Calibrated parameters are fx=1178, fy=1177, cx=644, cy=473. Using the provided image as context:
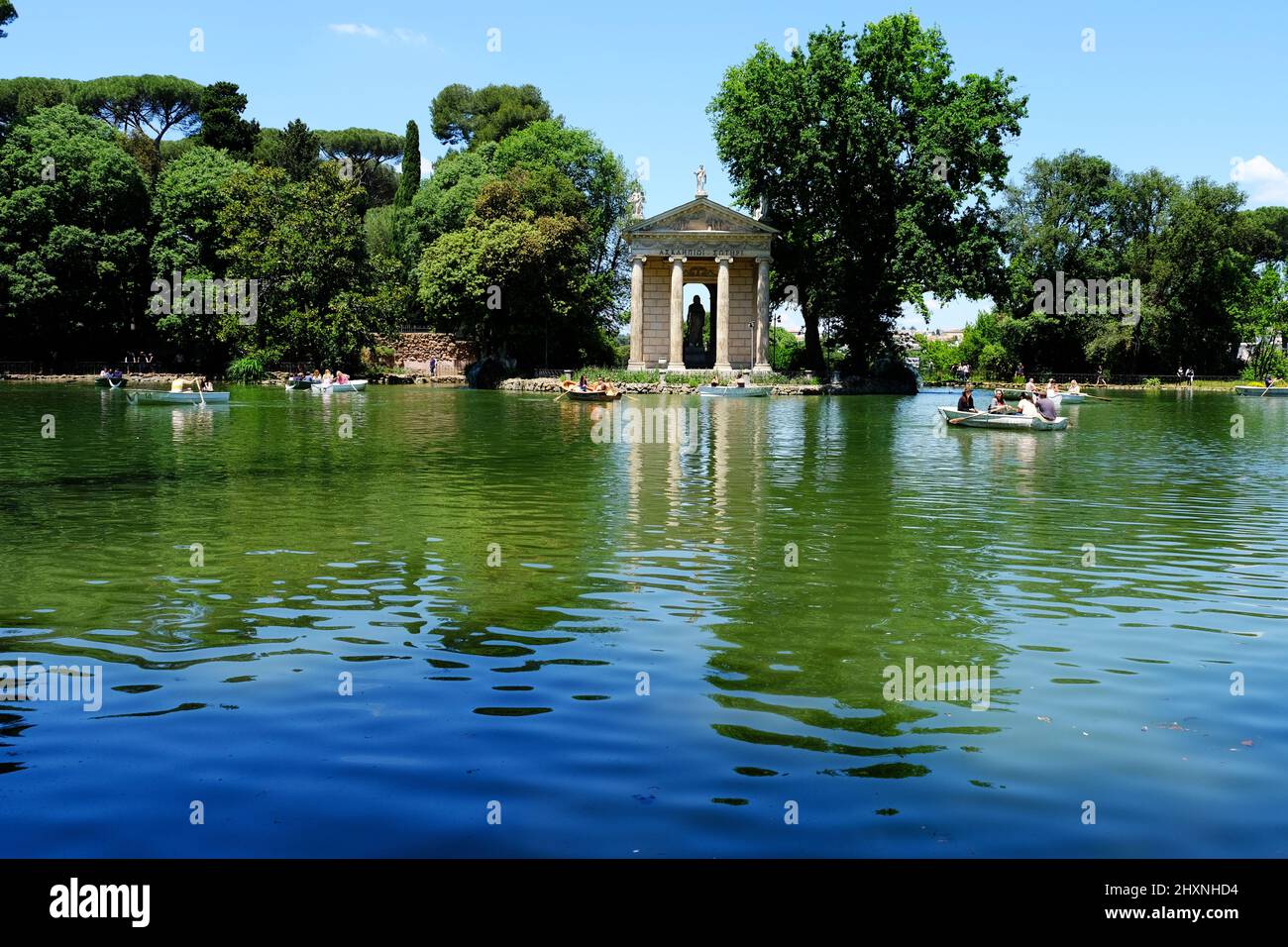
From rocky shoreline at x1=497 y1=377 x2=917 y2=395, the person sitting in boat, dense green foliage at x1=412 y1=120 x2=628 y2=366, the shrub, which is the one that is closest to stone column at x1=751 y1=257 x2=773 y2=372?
rocky shoreline at x1=497 y1=377 x2=917 y2=395

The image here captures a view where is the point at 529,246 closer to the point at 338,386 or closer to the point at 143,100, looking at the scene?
the point at 338,386

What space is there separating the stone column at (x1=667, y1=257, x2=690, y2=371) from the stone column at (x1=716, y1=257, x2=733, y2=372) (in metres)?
2.60

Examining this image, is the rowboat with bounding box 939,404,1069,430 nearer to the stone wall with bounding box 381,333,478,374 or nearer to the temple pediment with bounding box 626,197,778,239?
the temple pediment with bounding box 626,197,778,239

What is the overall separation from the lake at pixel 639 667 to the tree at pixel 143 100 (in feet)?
355

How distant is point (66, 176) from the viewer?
75.8 metres

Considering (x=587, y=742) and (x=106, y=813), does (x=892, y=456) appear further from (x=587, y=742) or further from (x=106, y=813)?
(x=106, y=813)

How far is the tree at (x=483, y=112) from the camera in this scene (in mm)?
117125

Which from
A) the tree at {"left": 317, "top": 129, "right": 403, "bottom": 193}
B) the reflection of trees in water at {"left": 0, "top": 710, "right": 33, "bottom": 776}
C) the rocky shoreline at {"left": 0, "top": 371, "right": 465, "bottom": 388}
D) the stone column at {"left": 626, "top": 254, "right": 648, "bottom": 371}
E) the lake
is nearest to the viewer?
the lake

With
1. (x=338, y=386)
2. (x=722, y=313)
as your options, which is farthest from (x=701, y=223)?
(x=338, y=386)

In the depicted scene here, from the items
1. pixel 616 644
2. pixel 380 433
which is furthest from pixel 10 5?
pixel 616 644

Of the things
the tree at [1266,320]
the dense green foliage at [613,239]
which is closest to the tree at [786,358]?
the dense green foliage at [613,239]

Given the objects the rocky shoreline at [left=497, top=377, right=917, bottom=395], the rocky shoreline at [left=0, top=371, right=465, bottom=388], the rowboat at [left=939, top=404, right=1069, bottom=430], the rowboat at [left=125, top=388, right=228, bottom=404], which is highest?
the rocky shoreline at [left=0, top=371, right=465, bottom=388]

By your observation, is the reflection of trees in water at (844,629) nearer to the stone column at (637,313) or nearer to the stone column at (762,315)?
the stone column at (762,315)

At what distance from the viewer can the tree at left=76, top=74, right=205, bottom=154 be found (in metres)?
117
